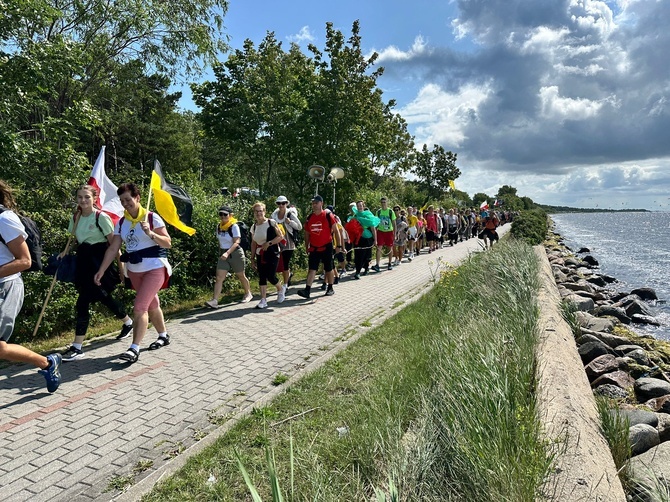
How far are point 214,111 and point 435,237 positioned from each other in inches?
460

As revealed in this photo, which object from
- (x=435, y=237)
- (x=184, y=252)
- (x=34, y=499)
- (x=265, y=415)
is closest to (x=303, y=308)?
(x=184, y=252)

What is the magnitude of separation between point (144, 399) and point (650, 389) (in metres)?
6.57

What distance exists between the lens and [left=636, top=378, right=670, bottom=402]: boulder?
20.9 feet

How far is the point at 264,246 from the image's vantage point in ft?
27.7

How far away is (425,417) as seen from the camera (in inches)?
126

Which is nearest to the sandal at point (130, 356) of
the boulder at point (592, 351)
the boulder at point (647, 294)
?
the boulder at point (592, 351)

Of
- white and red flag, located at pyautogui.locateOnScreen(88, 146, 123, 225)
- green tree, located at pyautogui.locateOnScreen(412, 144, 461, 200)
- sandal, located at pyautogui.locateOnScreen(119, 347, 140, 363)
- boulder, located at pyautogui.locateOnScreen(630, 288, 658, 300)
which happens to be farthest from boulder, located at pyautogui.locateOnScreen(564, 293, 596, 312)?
green tree, located at pyautogui.locateOnScreen(412, 144, 461, 200)

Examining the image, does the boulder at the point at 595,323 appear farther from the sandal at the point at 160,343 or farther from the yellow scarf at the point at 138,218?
the yellow scarf at the point at 138,218

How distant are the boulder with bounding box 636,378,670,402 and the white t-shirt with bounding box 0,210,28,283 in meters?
7.70

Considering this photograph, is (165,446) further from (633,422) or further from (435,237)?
(435,237)

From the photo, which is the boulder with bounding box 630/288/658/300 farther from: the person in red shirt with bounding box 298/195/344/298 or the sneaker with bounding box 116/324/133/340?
the sneaker with bounding box 116/324/133/340

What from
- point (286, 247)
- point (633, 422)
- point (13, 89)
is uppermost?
point (13, 89)

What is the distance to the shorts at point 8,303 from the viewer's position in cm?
395

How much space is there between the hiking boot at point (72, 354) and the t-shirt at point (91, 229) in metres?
1.29
